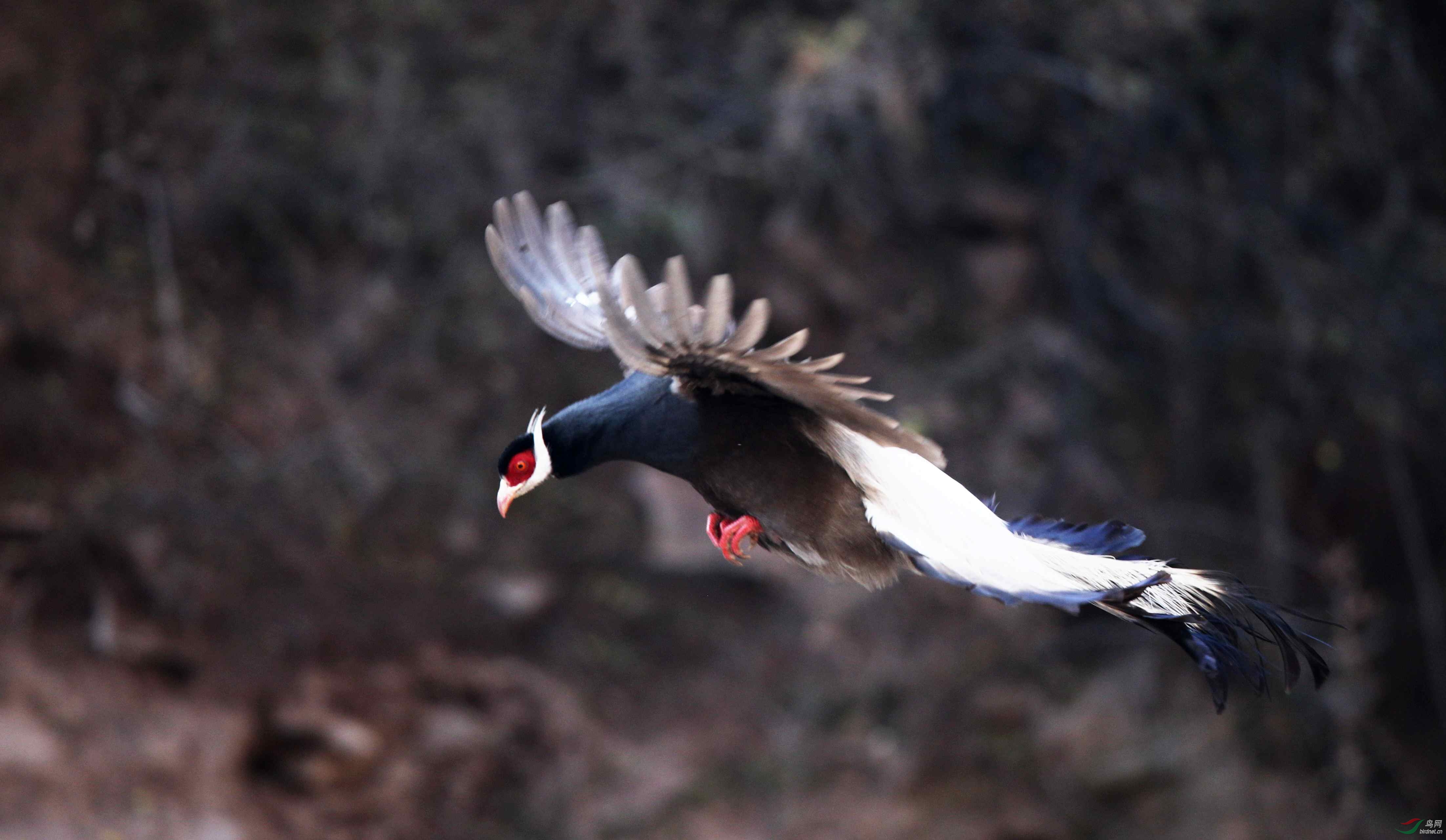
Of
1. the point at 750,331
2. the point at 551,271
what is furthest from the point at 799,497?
the point at 551,271

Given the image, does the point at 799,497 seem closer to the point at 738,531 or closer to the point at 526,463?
the point at 738,531

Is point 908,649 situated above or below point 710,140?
below

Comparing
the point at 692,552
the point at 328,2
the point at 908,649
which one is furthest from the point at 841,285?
the point at 328,2

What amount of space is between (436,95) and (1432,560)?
502 cm

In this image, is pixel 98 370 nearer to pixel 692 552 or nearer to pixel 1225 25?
pixel 692 552

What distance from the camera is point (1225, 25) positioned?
4.43 meters

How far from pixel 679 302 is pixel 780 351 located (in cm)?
17

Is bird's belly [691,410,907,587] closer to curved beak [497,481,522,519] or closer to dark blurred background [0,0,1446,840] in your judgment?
curved beak [497,481,522,519]

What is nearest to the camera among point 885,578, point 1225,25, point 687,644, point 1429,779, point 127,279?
point 885,578

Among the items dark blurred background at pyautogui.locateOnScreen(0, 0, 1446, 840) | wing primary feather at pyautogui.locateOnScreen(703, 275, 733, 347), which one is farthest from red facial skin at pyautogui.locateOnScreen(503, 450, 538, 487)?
dark blurred background at pyautogui.locateOnScreen(0, 0, 1446, 840)

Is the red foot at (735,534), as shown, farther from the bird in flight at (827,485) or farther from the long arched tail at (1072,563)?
the long arched tail at (1072,563)

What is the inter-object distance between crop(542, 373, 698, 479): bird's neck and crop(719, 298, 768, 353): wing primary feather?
0.22 metres

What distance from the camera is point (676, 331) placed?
1.50 m

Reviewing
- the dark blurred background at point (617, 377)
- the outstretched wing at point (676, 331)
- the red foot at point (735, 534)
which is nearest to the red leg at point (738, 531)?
the red foot at point (735, 534)
